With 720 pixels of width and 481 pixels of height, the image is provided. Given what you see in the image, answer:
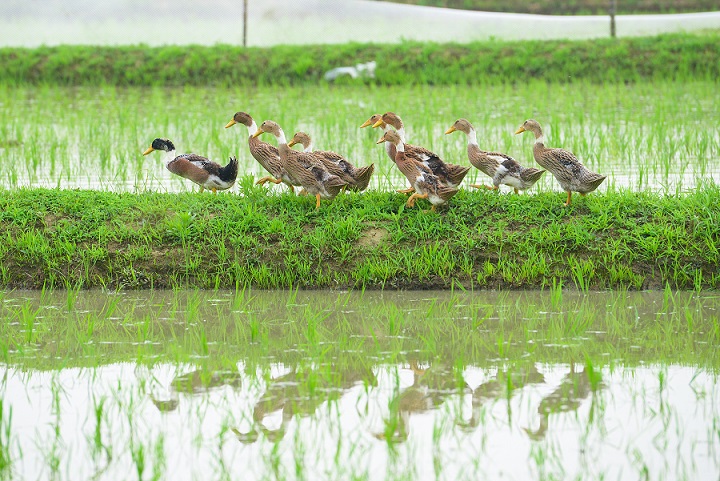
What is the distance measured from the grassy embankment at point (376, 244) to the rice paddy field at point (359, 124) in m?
0.59

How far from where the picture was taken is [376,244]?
19.2 feet

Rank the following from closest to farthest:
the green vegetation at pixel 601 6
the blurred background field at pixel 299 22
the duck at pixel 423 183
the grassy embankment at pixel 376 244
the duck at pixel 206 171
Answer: the grassy embankment at pixel 376 244 → the duck at pixel 423 183 → the duck at pixel 206 171 → the blurred background field at pixel 299 22 → the green vegetation at pixel 601 6

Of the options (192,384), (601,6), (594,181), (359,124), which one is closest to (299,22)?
(601,6)

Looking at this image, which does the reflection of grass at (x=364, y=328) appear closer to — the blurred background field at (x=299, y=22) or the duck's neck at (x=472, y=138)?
the duck's neck at (x=472, y=138)

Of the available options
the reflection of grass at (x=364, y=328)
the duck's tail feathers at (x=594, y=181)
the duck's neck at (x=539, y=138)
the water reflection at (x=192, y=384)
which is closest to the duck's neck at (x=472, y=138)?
the duck's neck at (x=539, y=138)

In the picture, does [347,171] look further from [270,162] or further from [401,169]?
[270,162]

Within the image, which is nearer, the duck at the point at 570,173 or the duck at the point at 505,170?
the duck at the point at 570,173

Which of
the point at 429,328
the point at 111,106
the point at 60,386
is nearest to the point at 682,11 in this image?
the point at 111,106

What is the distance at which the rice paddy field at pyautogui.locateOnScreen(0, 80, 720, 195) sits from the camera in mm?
7680

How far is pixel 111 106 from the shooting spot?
11664mm

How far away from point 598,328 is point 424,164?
144 cm

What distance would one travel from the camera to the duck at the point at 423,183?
19.0ft

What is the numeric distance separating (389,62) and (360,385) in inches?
409

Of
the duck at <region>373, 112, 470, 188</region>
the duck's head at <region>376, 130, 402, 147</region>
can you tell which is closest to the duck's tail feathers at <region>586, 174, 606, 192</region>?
the duck at <region>373, 112, 470, 188</region>
